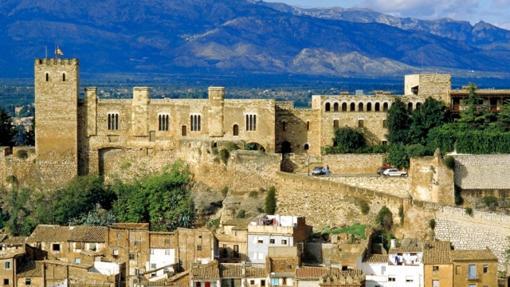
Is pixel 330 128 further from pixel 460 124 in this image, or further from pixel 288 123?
pixel 460 124

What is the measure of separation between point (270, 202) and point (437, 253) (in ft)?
37.6

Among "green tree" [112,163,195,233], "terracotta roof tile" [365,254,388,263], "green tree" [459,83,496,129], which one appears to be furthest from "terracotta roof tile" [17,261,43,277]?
"green tree" [459,83,496,129]

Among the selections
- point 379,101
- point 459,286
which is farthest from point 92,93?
point 459,286

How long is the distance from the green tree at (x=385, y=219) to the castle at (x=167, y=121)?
30.6 feet

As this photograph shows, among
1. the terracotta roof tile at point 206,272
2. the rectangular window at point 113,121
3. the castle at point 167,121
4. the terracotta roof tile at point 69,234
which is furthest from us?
the rectangular window at point 113,121

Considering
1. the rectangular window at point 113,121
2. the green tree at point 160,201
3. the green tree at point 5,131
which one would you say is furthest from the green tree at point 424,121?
the green tree at point 5,131

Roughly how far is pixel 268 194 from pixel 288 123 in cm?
590

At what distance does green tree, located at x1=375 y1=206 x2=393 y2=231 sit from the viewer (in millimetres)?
48844

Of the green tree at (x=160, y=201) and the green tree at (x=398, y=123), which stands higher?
the green tree at (x=398, y=123)

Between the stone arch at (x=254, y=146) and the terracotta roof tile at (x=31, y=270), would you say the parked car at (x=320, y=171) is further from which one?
the terracotta roof tile at (x=31, y=270)

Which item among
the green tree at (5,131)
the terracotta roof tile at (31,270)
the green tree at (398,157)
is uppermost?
the green tree at (5,131)

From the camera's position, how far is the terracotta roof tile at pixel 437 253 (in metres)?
42.5

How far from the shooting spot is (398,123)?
57938mm

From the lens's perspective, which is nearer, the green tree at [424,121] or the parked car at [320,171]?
the parked car at [320,171]
